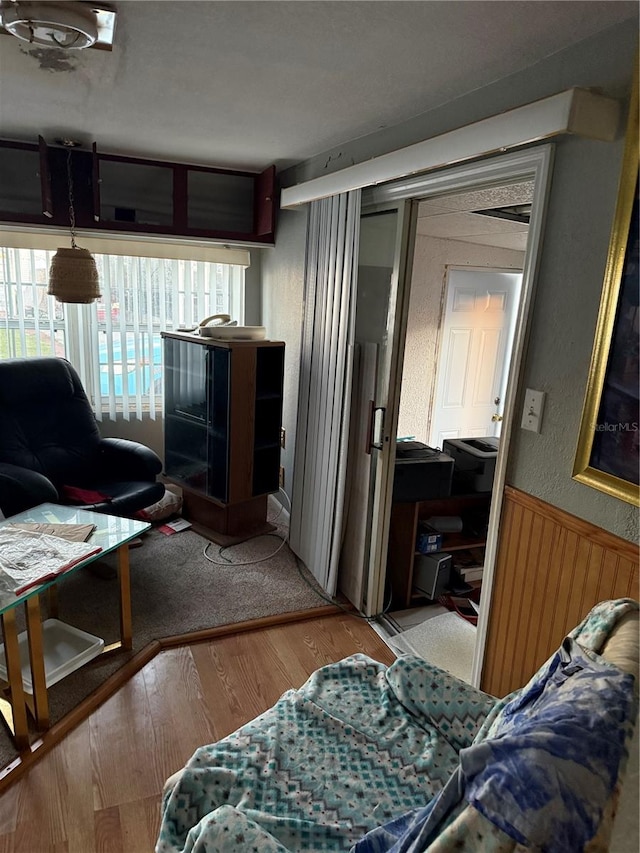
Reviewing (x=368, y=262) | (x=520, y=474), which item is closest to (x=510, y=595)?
(x=520, y=474)

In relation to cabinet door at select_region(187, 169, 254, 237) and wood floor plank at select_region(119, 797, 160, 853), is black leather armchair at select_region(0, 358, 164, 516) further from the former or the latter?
wood floor plank at select_region(119, 797, 160, 853)

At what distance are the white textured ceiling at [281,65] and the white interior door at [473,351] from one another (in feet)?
5.89

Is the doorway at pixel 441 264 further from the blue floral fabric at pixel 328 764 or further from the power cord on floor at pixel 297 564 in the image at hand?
the blue floral fabric at pixel 328 764

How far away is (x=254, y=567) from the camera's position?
3.18 meters

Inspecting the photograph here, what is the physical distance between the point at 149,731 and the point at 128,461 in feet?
5.67

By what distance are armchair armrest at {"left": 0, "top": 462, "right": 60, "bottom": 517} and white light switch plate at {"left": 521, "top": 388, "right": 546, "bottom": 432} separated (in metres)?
2.23

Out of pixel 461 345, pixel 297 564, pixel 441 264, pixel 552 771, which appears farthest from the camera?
pixel 461 345

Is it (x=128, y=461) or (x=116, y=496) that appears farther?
(x=128, y=461)

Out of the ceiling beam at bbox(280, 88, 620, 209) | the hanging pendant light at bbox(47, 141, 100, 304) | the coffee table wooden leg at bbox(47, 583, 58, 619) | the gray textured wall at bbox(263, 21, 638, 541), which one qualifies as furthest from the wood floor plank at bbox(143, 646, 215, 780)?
the ceiling beam at bbox(280, 88, 620, 209)

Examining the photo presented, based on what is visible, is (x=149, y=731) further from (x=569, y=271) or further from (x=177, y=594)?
(x=569, y=271)

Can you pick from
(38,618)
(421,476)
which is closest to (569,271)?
(421,476)

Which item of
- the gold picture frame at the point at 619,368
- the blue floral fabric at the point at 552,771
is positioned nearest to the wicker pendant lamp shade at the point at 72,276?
the gold picture frame at the point at 619,368

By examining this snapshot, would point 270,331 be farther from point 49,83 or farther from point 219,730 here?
point 219,730

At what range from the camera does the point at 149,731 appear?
2.03 m
